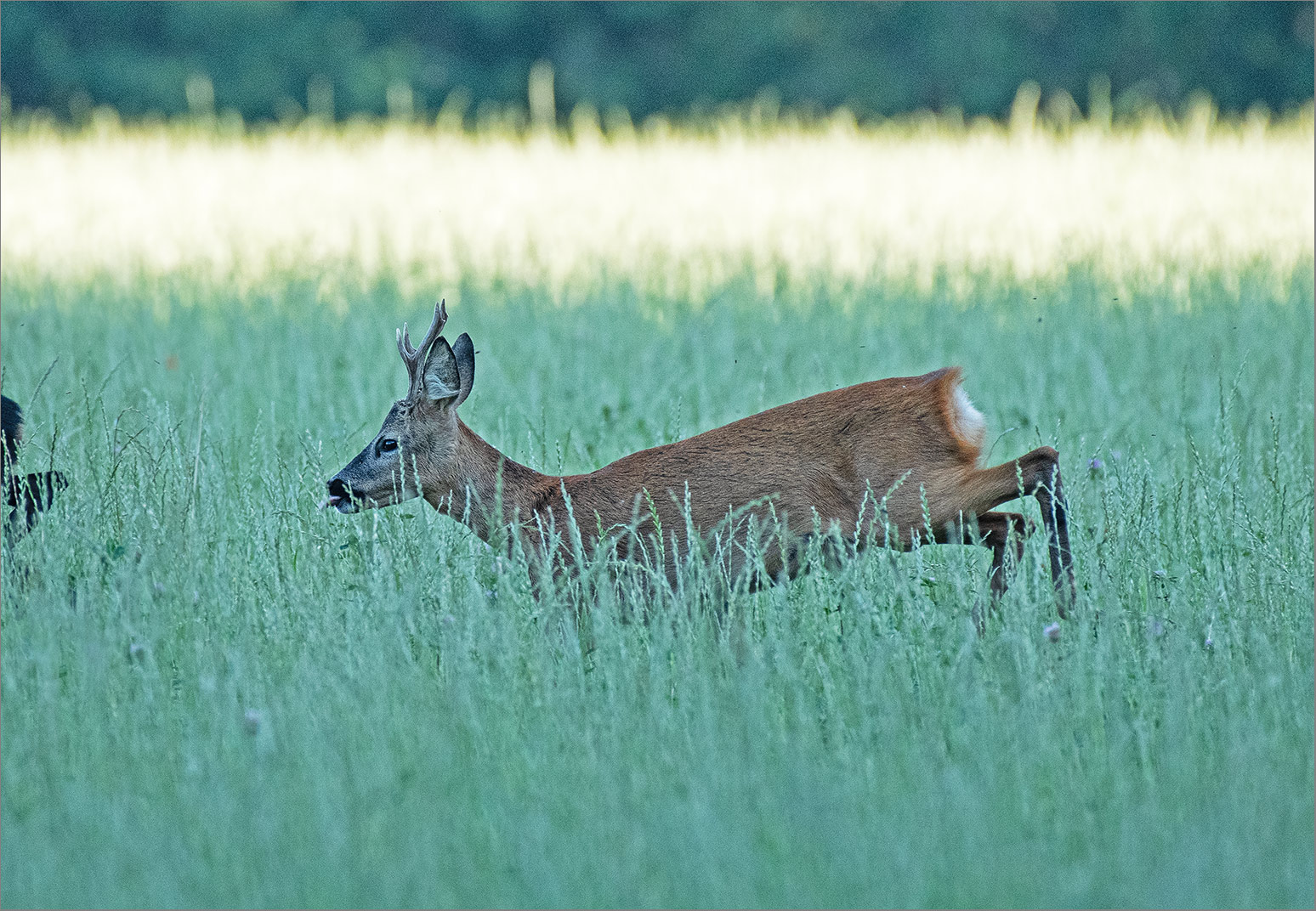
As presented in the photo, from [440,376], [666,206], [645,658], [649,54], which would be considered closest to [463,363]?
[440,376]

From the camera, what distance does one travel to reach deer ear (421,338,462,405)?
4312mm

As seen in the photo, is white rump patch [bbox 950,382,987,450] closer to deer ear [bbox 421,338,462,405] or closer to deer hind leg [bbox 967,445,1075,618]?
deer hind leg [bbox 967,445,1075,618]

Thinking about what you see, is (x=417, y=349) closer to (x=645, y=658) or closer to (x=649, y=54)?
Answer: (x=645, y=658)

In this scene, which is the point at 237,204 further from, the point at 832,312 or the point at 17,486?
the point at 17,486

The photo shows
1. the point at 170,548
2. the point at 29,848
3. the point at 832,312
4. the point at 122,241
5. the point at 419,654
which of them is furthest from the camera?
the point at 122,241

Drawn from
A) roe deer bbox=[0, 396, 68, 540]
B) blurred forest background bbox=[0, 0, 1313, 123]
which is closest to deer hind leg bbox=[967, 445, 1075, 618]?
roe deer bbox=[0, 396, 68, 540]

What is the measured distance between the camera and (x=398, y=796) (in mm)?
2961

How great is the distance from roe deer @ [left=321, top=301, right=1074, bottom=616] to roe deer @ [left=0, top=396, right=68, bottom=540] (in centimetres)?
79

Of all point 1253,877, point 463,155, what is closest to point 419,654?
point 1253,877

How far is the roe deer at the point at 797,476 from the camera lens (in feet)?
13.5

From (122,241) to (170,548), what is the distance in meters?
6.27

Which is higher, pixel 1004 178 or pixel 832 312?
pixel 1004 178

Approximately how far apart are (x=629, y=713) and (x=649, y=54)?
20806 millimetres

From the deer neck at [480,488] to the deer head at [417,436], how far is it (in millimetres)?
23
